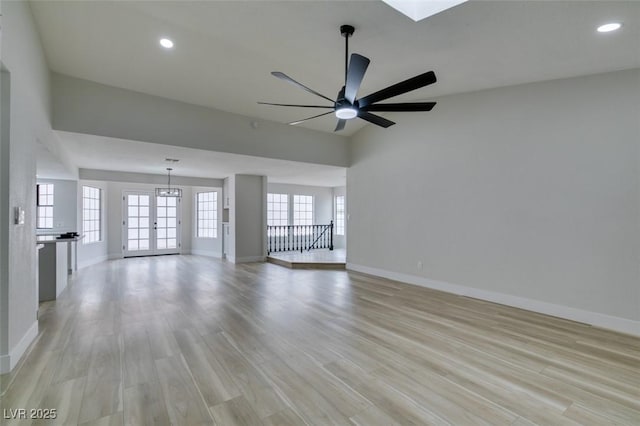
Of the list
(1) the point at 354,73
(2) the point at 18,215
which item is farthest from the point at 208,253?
(1) the point at 354,73

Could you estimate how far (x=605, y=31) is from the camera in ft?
9.27

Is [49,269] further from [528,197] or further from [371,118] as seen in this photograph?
[528,197]

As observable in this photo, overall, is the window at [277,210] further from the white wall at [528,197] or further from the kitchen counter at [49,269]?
the kitchen counter at [49,269]

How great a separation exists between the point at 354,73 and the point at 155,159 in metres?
5.09

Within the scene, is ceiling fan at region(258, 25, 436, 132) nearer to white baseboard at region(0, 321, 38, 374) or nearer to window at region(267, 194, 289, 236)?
white baseboard at region(0, 321, 38, 374)

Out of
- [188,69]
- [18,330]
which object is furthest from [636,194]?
[18,330]

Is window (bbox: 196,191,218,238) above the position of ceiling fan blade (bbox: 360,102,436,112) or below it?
below

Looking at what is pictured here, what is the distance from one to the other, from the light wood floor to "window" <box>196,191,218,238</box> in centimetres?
513

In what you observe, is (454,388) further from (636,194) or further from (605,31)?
(605,31)

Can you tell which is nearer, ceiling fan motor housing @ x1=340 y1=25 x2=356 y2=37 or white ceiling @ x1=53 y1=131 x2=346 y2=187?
ceiling fan motor housing @ x1=340 y1=25 x2=356 y2=37

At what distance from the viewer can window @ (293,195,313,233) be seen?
11.5m

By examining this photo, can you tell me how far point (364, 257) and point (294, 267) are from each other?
176cm

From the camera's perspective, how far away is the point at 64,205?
7.15m

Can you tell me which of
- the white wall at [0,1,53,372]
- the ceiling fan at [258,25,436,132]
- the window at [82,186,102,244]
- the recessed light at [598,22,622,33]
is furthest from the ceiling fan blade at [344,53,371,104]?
the window at [82,186,102,244]
